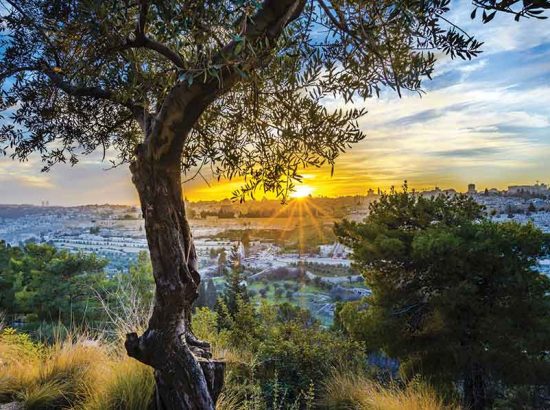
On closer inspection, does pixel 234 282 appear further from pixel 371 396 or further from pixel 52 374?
pixel 52 374

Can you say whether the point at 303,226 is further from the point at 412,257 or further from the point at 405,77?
the point at 405,77

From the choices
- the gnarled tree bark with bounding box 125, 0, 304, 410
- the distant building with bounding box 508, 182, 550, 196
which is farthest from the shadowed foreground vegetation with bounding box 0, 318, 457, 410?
the distant building with bounding box 508, 182, 550, 196

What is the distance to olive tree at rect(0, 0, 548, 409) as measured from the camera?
2104 millimetres

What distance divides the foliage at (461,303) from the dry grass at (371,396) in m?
1.21

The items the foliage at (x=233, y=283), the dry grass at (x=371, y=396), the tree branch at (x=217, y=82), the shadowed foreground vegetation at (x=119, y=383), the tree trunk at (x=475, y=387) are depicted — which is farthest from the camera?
the foliage at (x=233, y=283)

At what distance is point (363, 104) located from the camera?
9.18 ft

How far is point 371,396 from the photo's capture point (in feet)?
17.1

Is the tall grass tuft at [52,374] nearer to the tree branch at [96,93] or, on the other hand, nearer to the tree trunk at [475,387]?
the tree branch at [96,93]

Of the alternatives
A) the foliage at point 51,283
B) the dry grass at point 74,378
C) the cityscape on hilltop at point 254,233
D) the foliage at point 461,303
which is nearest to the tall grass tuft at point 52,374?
the dry grass at point 74,378

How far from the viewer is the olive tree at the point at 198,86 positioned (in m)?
2.10

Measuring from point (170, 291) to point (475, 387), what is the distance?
6280 mm

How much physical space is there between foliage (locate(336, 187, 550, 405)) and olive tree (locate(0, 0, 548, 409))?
14.2 feet

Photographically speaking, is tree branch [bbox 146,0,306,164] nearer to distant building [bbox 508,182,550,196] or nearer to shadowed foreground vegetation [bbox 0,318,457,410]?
shadowed foreground vegetation [bbox 0,318,457,410]

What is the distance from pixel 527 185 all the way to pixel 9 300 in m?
12.1
